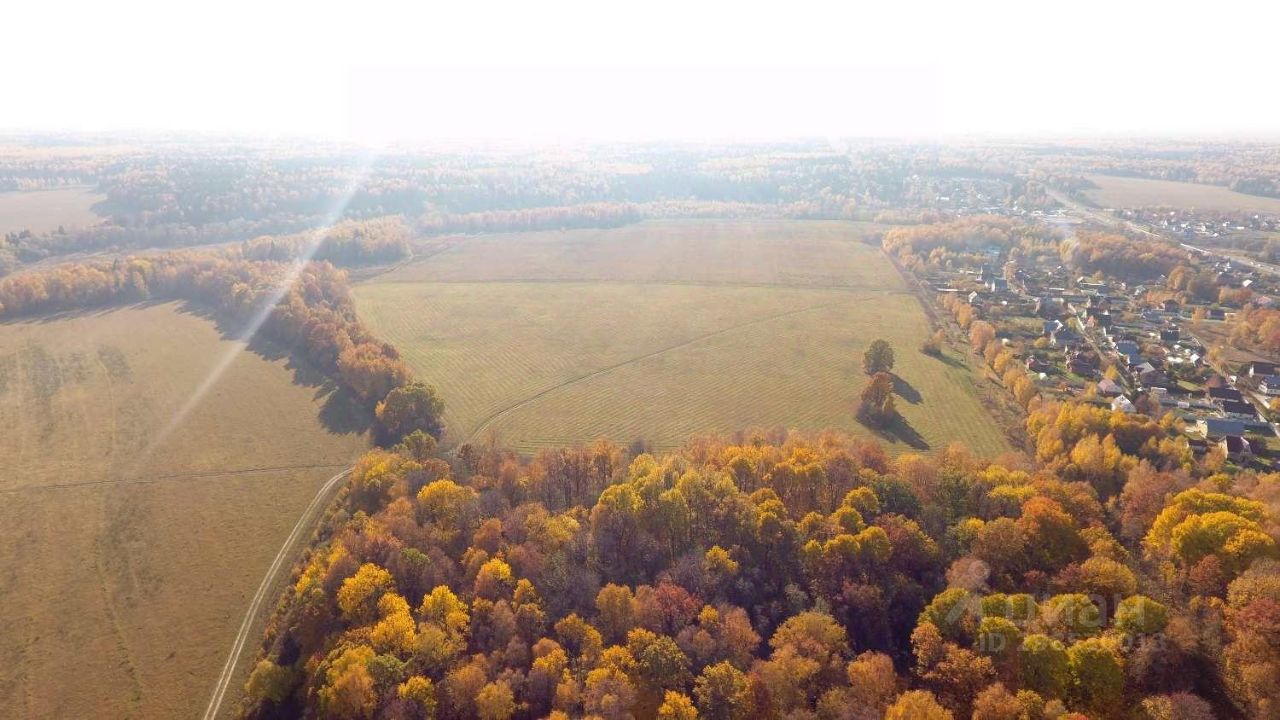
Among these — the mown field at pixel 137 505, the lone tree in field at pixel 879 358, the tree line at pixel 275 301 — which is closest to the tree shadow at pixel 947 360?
the lone tree in field at pixel 879 358

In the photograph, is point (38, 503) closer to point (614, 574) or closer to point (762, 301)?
point (614, 574)

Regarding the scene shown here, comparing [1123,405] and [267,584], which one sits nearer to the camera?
[267,584]

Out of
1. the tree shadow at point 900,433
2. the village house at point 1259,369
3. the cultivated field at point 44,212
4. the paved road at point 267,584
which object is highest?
the cultivated field at point 44,212

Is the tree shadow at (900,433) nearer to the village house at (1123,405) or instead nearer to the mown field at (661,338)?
the mown field at (661,338)

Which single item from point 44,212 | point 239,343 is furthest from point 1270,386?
point 44,212

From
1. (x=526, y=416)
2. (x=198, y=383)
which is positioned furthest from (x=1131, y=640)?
(x=198, y=383)

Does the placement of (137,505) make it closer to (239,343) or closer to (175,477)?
(175,477)

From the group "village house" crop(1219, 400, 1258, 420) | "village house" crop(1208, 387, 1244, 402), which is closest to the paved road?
"village house" crop(1219, 400, 1258, 420)
